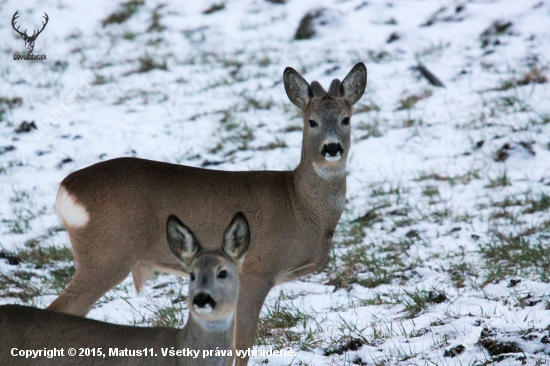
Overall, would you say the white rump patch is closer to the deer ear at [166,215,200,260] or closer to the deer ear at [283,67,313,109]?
the deer ear at [166,215,200,260]

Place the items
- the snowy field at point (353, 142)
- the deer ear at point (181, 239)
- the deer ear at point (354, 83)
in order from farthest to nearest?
the deer ear at point (354, 83) < the snowy field at point (353, 142) < the deer ear at point (181, 239)

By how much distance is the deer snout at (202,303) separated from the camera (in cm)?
333

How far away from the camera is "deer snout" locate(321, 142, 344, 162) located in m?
4.79

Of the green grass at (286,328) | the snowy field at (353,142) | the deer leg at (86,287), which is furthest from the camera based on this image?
the snowy field at (353,142)

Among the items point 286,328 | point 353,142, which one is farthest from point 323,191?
point 353,142

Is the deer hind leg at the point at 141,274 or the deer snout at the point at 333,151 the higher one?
the deer snout at the point at 333,151

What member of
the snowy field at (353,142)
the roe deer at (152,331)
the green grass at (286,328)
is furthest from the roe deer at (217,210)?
the roe deer at (152,331)

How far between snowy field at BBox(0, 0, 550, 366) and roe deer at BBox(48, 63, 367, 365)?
47cm

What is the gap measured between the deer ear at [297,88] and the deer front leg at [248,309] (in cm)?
135

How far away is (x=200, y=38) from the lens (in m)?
13.7

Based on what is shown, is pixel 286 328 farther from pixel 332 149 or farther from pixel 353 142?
pixel 353 142

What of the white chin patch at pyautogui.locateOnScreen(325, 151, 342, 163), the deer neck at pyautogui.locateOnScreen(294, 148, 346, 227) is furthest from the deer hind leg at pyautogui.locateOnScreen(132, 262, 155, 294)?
the white chin patch at pyautogui.locateOnScreen(325, 151, 342, 163)

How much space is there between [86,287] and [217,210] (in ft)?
3.08

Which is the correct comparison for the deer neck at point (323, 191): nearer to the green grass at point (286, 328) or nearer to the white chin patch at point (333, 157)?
the white chin patch at point (333, 157)
